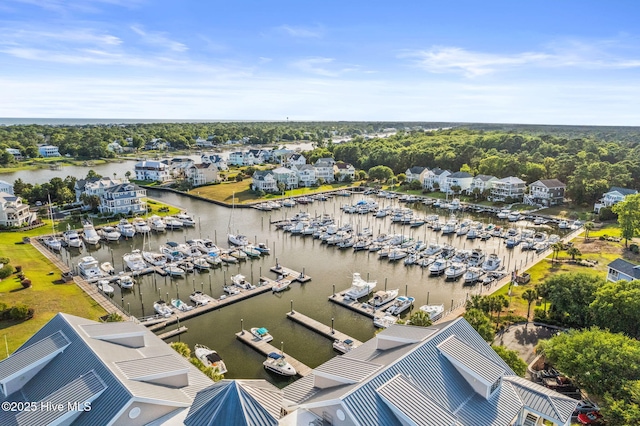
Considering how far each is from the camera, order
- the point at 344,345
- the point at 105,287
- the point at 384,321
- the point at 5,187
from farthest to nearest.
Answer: the point at 5,187 < the point at 105,287 < the point at 384,321 < the point at 344,345

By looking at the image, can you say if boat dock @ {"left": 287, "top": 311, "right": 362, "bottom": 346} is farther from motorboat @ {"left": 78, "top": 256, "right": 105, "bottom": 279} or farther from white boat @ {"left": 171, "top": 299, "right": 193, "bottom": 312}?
motorboat @ {"left": 78, "top": 256, "right": 105, "bottom": 279}

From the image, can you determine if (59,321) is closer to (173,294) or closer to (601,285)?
(173,294)

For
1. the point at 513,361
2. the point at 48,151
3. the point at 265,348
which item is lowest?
the point at 265,348

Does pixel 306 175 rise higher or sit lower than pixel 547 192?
higher

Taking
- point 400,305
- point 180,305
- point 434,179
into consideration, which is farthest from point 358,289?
point 434,179

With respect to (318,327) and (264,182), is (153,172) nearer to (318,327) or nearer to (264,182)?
(264,182)

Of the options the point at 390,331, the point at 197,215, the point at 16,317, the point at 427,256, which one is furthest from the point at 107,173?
the point at 390,331

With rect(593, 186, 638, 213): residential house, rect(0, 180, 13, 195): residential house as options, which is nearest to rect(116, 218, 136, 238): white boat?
rect(0, 180, 13, 195): residential house
